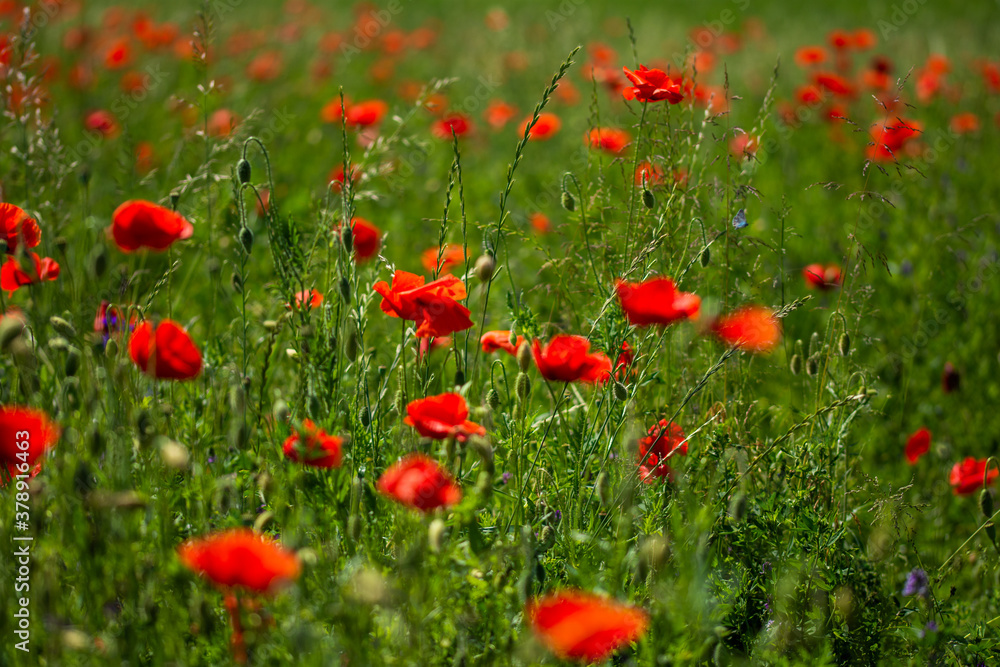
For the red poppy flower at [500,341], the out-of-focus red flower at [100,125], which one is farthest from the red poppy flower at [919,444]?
the out-of-focus red flower at [100,125]

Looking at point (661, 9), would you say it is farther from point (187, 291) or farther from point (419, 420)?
point (419, 420)

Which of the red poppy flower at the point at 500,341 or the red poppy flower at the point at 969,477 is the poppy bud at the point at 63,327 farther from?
the red poppy flower at the point at 969,477

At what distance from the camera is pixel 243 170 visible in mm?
1706

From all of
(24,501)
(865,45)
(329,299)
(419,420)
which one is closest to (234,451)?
(329,299)

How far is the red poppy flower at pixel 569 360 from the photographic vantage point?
1432 millimetres

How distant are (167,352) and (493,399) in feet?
2.15

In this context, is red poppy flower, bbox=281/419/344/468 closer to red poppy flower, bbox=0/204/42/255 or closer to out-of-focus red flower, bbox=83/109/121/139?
red poppy flower, bbox=0/204/42/255

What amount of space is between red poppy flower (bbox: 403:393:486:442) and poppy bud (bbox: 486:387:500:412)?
0.96 ft

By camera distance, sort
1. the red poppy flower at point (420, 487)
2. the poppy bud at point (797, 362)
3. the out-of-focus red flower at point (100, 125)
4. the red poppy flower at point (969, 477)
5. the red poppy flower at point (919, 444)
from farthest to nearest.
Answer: the out-of-focus red flower at point (100, 125) < the red poppy flower at point (919, 444) < the red poppy flower at point (969, 477) < the poppy bud at point (797, 362) < the red poppy flower at point (420, 487)

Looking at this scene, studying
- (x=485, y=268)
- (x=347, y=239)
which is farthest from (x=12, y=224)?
(x=485, y=268)

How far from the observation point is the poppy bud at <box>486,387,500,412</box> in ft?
5.48

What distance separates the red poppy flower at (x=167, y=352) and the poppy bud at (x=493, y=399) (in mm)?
574

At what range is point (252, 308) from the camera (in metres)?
2.50

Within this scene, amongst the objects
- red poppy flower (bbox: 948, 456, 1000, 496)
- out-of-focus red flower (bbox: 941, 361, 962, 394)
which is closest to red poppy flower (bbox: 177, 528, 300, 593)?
red poppy flower (bbox: 948, 456, 1000, 496)
